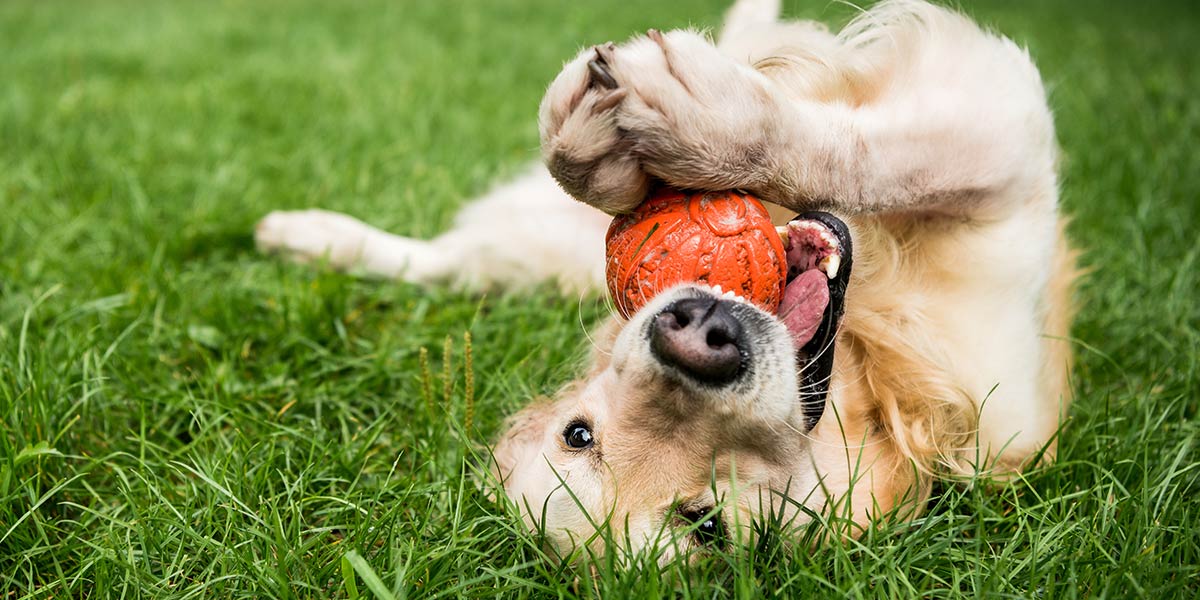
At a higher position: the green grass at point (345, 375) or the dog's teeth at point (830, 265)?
the dog's teeth at point (830, 265)

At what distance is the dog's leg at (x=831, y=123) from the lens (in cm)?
172

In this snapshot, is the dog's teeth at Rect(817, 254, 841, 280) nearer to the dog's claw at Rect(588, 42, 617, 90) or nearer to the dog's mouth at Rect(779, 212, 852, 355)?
the dog's mouth at Rect(779, 212, 852, 355)

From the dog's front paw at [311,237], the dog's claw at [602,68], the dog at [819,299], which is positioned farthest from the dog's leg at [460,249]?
the dog's claw at [602,68]

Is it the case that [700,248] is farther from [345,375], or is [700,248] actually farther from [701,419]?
[345,375]

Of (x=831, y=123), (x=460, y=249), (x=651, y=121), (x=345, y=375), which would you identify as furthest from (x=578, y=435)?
(x=460, y=249)

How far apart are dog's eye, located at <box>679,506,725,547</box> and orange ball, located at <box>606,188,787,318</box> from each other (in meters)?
0.43

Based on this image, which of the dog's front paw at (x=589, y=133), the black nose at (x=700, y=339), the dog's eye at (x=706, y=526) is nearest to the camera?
the black nose at (x=700, y=339)

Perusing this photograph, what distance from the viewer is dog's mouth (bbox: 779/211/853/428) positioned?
183 centimetres

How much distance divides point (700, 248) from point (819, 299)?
307 millimetres

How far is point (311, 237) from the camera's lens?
3.14m

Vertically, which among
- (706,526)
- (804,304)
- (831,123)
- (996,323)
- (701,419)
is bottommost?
(706,526)

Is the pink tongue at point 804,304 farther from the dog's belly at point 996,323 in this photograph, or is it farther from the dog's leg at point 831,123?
the dog's belly at point 996,323

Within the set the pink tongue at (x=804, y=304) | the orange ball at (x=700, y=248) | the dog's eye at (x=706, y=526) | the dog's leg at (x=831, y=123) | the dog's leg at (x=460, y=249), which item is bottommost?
the dog's leg at (x=460, y=249)

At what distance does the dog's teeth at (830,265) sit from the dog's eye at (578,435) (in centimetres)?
59
